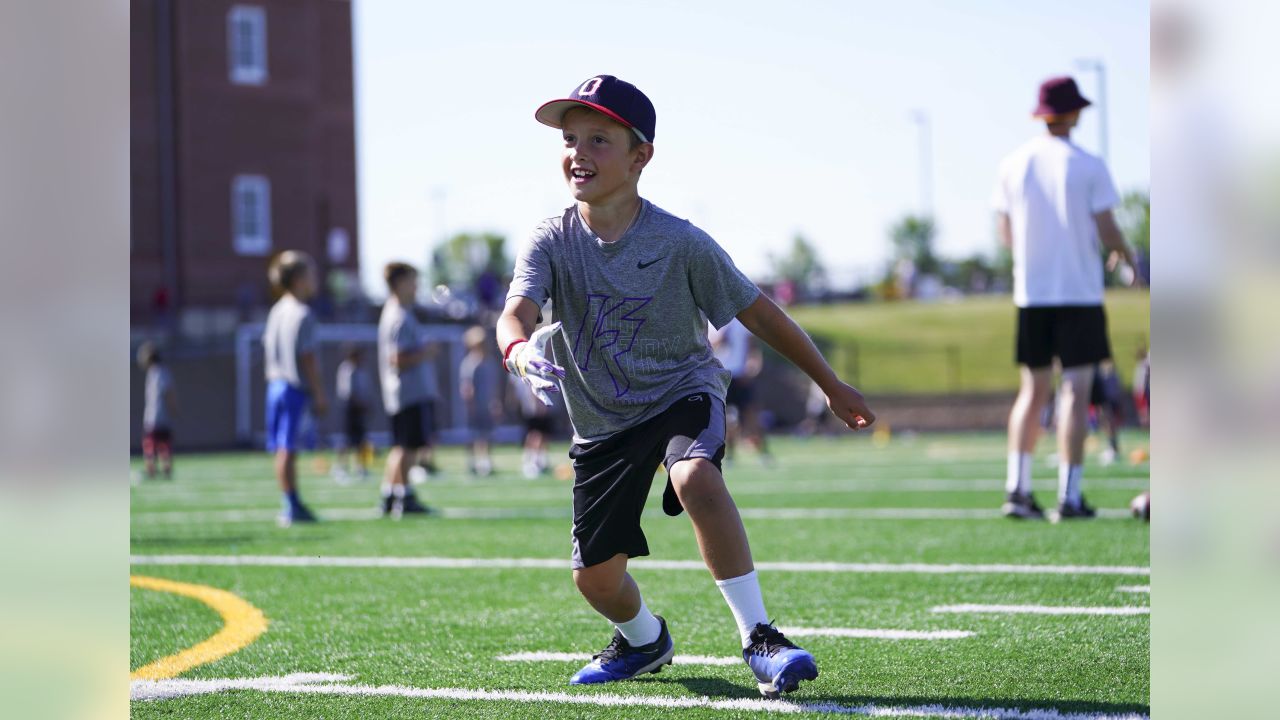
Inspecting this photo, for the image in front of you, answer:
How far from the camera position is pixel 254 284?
133ft

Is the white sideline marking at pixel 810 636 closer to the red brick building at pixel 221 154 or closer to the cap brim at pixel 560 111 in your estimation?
the cap brim at pixel 560 111

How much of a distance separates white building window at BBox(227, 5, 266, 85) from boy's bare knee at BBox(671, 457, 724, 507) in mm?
38951

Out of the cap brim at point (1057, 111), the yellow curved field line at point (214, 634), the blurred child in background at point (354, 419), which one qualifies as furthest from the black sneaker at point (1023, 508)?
the blurred child in background at point (354, 419)

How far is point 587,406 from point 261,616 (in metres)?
2.06

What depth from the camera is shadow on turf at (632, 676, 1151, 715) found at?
3402 millimetres

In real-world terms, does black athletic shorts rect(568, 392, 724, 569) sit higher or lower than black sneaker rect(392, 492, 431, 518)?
higher

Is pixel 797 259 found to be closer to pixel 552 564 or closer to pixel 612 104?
pixel 552 564

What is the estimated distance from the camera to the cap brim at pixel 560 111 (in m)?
Result: 3.90

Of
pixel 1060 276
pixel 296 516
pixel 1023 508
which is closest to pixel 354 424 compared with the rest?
pixel 296 516

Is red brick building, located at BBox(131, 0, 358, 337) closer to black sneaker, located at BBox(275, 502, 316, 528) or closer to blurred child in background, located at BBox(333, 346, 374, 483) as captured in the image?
blurred child in background, located at BBox(333, 346, 374, 483)

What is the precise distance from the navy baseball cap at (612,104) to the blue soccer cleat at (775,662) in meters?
1.38

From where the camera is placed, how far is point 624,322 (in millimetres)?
4035

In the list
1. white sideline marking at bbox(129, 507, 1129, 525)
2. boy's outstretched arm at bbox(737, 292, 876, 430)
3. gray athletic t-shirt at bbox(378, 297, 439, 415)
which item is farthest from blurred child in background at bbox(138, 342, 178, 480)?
boy's outstretched arm at bbox(737, 292, 876, 430)
